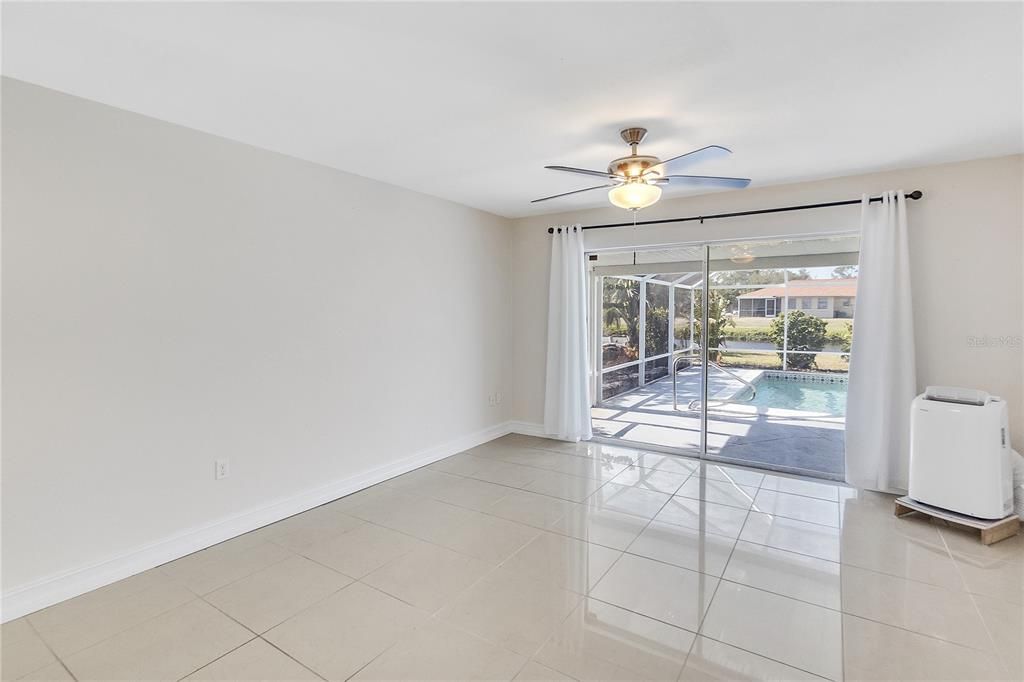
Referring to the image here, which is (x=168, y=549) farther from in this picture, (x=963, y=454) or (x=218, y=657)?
(x=963, y=454)

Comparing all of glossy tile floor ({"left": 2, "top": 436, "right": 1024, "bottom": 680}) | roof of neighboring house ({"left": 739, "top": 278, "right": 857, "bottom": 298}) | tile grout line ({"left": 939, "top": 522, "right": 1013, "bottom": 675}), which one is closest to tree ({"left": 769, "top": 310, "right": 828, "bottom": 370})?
roof of neighboring house ({"left": 739, "top": 278, "right": 857, "bottom": 298})

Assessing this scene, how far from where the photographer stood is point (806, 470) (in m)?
4.05

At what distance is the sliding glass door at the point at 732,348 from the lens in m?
4.03

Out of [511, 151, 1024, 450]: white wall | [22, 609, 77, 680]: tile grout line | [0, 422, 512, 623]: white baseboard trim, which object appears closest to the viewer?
[22, 609, 77, 680]: tile grout line

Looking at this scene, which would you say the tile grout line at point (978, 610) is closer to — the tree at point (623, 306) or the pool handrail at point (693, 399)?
the pool handrail at point (693, 399)

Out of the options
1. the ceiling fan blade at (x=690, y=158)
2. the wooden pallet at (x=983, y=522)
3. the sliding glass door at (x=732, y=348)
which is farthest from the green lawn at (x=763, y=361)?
the ceiling fan blade at (x=690, y=158)

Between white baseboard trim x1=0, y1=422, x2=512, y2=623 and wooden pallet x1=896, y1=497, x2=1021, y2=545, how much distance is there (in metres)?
3.71

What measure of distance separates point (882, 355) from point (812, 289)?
77 centimetres

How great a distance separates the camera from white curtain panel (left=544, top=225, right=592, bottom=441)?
488 cm

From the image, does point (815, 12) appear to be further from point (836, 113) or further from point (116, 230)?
point (116, 230)

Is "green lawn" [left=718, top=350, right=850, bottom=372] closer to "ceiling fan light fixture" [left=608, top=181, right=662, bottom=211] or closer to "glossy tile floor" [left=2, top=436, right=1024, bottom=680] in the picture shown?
"glossy tile floor" [left=2, top=436, right=1024, bottom=680]

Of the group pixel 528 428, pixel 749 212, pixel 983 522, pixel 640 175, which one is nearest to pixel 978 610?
pixel 983 522

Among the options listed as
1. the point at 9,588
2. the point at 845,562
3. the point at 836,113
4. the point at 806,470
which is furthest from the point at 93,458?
the point at 806,470

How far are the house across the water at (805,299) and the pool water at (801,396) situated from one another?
62cm
